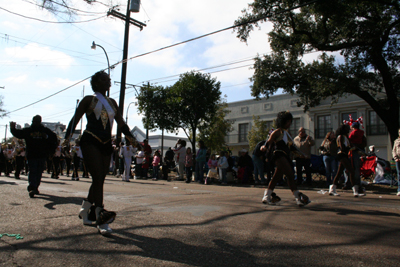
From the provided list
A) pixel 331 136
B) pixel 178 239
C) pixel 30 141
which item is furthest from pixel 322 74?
pixel 178 239

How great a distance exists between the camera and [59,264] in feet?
8.83

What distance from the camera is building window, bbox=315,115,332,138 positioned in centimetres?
3797

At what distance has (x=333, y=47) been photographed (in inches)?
703

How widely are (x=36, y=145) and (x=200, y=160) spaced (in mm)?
8166

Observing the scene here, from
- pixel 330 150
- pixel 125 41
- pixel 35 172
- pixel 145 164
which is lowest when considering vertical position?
pixel 35 172

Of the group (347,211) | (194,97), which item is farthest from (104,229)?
(194,97)

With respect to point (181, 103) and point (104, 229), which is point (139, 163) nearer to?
point (181, 103)

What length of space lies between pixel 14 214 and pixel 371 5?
731 inches

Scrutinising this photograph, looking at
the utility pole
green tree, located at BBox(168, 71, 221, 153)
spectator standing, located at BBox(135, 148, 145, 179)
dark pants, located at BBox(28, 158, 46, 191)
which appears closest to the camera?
dark pants, located at BBox(28, 158, 46, 191)

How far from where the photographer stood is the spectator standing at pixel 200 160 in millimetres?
14366

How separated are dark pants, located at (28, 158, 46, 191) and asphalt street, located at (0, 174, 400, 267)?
162 cm

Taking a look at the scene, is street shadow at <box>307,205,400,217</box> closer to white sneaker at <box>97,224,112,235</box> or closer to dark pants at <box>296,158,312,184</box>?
white sneaker at <box>97,224,112,235</box>

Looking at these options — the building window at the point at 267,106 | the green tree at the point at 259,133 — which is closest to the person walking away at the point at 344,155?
the green tree at the point at 259,133

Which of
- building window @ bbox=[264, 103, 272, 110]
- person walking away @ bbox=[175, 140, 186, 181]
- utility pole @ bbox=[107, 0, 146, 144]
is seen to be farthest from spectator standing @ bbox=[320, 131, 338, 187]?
building window @ bbox=[264, 103, 272, 110]
